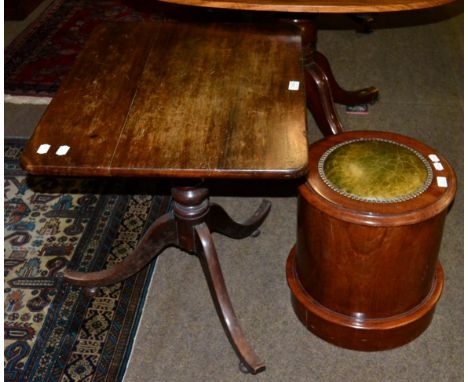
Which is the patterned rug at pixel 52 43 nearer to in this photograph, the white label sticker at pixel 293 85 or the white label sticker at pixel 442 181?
the white label sticker at pixel 293 85

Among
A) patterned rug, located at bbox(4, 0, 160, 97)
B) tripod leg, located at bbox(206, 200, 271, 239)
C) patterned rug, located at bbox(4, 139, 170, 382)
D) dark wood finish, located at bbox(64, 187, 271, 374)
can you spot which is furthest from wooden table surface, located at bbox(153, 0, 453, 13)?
patterned rug, located at bbox(4, 0, 160, 97)

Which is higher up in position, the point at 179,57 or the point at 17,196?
the point at 179,57

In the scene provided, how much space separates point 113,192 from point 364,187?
3.99 feet

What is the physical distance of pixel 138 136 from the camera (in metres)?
1.50

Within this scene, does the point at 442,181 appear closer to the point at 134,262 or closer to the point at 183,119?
the point at 183,119

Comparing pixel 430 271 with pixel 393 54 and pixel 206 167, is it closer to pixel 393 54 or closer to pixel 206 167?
pixel 206 167

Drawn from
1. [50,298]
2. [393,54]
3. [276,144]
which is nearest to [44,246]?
[50,298]

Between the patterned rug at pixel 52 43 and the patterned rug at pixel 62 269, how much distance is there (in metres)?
0.63

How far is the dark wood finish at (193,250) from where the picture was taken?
190 centimetres

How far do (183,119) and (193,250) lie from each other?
0.59m

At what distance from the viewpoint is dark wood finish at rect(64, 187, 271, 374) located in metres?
1.90

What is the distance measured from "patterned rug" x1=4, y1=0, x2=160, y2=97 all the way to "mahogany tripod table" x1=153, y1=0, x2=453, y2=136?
100cm

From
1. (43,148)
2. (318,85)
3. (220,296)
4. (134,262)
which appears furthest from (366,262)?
(318,85)

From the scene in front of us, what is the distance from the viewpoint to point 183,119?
155 cm
